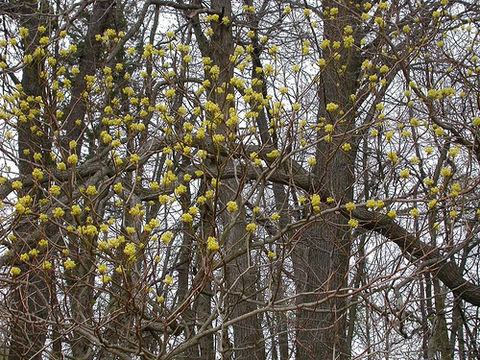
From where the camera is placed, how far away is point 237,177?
488 centimetres

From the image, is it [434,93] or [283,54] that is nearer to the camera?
[434,93]

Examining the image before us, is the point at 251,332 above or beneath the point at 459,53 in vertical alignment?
beneath

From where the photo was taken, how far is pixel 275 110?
12.1 ft

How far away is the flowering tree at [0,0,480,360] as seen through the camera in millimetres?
3586

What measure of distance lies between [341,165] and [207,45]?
2.43 meters

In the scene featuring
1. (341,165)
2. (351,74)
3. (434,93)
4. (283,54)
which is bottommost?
(434,93)

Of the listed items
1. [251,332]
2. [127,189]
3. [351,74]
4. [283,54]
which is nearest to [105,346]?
[127,189]

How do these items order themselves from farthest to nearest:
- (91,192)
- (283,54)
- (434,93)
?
(283,54) → (434,93) → (91,192)

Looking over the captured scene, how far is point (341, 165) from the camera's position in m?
6.65

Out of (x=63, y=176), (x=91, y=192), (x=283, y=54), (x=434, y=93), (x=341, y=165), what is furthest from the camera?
(x=283, y=54)

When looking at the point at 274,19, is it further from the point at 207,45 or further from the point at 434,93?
the point at 434,93

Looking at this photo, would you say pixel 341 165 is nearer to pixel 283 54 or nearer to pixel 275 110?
pixel 283 54

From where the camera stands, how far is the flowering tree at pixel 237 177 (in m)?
3.59

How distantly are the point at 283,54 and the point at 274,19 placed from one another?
2.90 ft
